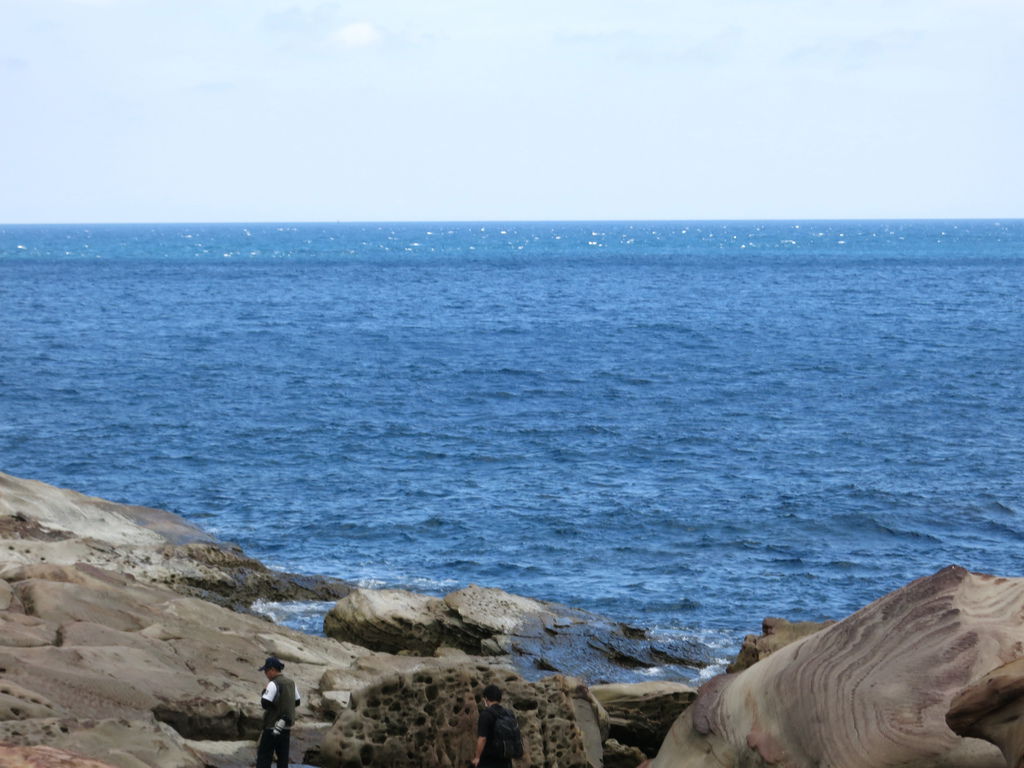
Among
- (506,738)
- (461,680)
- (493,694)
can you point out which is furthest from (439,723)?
(506,738)

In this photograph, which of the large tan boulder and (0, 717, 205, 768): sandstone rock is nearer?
the large tan boulder

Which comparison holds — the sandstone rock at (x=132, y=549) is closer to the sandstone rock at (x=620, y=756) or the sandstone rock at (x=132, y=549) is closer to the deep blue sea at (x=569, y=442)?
the deep blue sea at (x=569, y=442)

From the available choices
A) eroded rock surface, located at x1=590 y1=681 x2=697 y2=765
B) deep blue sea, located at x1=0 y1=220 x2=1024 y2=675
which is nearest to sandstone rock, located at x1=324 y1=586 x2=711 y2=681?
deep blue sea, located at x1=0 y1=220 x2=1024 y2=675

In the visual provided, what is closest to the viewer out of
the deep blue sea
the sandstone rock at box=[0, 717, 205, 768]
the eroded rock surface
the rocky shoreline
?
the rocky shoreline

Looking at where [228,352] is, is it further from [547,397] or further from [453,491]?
[453,491]

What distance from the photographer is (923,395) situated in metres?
61.0

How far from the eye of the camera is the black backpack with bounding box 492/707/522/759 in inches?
587

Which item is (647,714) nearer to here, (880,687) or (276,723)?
(276,723)

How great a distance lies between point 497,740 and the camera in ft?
48.9

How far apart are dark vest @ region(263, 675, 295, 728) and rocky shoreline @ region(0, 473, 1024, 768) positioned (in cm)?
89

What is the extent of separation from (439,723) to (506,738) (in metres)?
1.89

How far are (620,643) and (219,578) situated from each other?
963 cm

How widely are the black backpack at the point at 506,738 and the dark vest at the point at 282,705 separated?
115 inches

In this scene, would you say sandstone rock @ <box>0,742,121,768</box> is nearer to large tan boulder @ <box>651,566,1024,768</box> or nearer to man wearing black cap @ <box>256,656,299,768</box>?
man wearing black cap @ <box>256,656,299,768</box>
